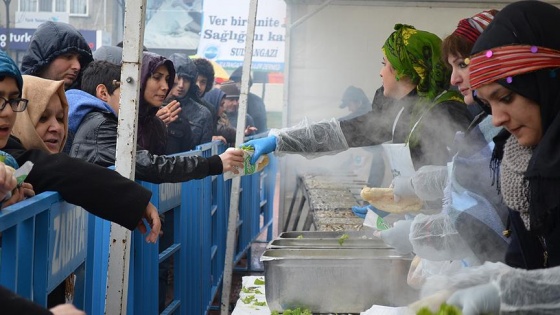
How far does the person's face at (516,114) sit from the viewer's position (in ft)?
6.72

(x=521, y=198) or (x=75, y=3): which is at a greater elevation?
(x=75, y=3)

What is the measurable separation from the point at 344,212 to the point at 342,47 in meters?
4.00

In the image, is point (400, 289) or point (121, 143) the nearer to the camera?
point (121, 143)

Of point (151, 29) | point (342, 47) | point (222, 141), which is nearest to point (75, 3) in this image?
point (151, 29)

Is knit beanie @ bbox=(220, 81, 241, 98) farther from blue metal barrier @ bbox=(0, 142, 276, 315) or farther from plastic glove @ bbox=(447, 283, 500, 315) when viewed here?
plastic glove @ bbox=(447, 283, 500, 315)

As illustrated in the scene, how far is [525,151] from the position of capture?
217cm

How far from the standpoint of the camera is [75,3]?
22422mm

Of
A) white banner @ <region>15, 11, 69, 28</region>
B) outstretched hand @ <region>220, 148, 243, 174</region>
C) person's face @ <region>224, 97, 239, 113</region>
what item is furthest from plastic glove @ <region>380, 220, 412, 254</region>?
white banner @ <region>15, 11, 69, 28</region>

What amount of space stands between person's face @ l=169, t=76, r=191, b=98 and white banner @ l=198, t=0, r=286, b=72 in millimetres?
7935

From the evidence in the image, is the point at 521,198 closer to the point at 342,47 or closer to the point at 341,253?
the point at 341,253

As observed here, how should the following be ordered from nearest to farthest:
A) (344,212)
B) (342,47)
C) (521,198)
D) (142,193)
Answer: (521,198), (142,193), (344,212), (342,47)

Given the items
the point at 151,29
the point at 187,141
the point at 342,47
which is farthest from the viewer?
the point at 151,29

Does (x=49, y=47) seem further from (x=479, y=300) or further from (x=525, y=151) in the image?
(x=479, y=300)

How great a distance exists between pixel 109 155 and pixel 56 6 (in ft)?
66.4
